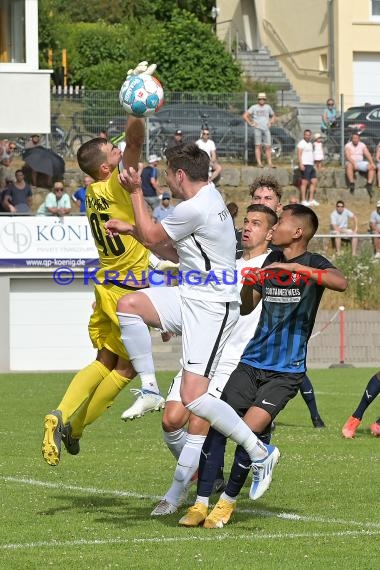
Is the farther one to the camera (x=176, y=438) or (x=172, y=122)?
(x=172, y=122)

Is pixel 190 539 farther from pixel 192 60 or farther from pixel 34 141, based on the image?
pixel 192 60

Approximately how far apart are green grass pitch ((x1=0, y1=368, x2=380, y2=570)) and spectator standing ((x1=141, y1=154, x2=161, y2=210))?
13593mm

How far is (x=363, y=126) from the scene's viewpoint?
34.4 metres

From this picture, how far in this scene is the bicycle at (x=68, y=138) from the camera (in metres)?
31.9

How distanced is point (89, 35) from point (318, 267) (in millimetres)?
45898

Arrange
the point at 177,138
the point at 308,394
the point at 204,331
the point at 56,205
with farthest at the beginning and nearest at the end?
the point at 177,138
the point at 56,205
the point at 308,394
the point at 204,331

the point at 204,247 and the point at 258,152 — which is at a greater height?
the point at 258,152

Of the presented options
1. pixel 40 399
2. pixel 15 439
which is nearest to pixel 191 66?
pixel 40 399

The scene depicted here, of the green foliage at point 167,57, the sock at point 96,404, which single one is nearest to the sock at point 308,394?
the sock at point 96,404

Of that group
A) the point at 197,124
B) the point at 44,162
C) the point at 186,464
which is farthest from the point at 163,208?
the point at 186,464

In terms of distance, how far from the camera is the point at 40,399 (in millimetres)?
18469

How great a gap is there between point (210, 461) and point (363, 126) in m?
26.8

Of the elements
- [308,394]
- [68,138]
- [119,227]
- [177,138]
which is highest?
[68,138]

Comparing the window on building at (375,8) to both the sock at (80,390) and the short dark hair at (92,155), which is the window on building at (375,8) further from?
the sock at (80,390)
